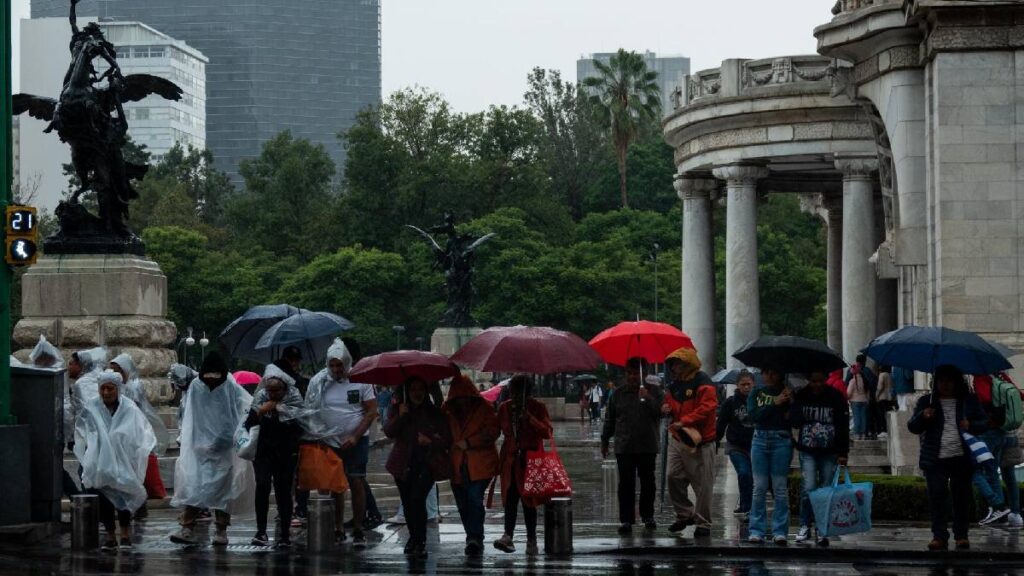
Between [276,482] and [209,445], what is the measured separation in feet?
2.74

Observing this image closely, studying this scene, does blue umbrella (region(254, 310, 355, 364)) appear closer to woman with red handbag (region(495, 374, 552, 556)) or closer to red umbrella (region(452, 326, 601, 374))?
red umbrella (region(452, 326, 601, 374))

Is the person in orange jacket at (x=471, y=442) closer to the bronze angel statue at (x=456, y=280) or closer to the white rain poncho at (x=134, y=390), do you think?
the white rain poncho at (x=134, y=390)

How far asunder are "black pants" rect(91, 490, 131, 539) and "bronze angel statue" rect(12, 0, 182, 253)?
11.2 metres

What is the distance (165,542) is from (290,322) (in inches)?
115

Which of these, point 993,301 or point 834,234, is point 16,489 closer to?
point 993,301

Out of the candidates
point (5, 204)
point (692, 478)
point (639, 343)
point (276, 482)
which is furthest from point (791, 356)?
point (5, 204)

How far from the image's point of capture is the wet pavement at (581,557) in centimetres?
1614

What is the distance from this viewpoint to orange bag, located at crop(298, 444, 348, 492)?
18391mm

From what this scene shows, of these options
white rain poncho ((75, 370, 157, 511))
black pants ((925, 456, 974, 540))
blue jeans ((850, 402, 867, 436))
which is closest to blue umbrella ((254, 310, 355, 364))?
white rain poncho ((75, 370, 157, 511))

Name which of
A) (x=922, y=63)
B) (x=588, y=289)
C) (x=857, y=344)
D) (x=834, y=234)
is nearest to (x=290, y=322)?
(x=922, y=63)

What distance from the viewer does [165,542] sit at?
18828 mm

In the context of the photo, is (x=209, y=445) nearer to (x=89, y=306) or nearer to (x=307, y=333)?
(x=307, y=333)

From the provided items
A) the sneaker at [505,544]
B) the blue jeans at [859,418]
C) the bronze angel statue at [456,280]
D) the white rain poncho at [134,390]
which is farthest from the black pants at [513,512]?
the bronze angel statue at [456,280]

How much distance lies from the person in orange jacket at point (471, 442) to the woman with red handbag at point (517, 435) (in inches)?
8.0
